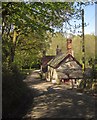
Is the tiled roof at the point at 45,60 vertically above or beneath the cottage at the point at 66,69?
above

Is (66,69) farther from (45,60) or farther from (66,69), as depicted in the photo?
(45,60)

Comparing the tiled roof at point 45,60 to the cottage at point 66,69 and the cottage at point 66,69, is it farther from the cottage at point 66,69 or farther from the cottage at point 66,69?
the cottage at point 66,69

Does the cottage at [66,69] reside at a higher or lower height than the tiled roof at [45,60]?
lower

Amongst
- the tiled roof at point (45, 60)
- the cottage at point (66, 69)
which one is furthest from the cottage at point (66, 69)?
the tiled roof at point (45, 60)

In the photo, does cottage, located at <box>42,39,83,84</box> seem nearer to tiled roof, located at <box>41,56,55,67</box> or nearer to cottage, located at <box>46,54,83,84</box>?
cottage, located at <box>46,54,83,84</box>

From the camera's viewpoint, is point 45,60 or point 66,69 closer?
point 66,69

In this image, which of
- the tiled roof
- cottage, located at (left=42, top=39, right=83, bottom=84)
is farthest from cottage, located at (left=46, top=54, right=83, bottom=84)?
the tiled roof

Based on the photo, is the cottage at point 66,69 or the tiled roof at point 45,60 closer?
the cottage at point 66,69

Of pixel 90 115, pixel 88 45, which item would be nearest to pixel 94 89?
pixel 90 115

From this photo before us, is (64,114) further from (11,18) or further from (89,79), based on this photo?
(89,79)

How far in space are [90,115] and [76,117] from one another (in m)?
1.04

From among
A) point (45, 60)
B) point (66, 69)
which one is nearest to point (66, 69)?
point (66, 69)

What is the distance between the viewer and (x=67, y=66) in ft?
151

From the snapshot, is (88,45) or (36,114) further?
(88,45)
